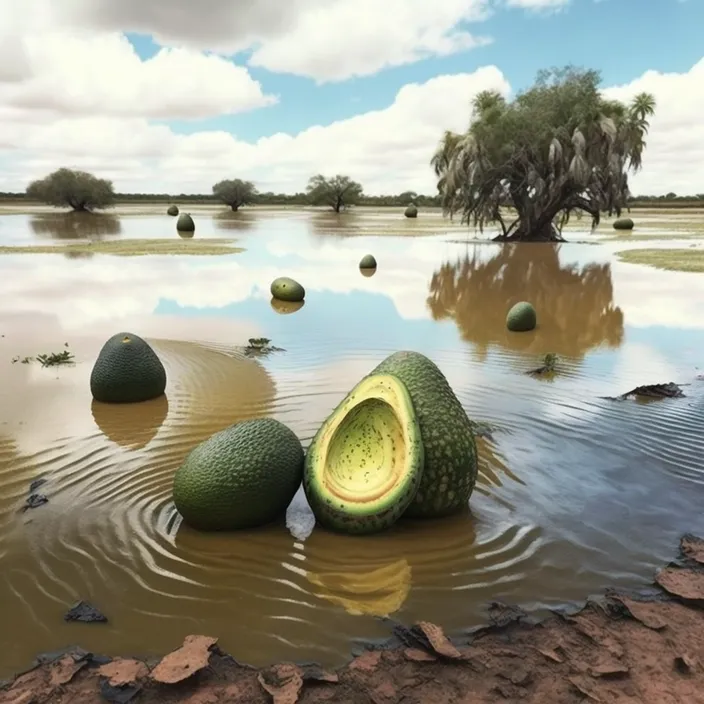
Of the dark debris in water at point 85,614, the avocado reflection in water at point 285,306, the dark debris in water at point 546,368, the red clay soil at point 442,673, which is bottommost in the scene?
the red clay soil at point 442,673

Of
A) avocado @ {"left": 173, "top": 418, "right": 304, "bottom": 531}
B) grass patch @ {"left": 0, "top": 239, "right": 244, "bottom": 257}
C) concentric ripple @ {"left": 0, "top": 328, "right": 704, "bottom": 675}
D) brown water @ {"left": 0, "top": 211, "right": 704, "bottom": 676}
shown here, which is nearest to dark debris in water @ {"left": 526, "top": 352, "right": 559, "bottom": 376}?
brown water @ {"left": 0, "top": 211, "right": 704, "bottom": 676}

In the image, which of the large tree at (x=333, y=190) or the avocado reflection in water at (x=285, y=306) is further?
the large tree at (x=333, y=190)

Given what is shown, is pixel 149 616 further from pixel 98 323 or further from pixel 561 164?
pixel 561 164

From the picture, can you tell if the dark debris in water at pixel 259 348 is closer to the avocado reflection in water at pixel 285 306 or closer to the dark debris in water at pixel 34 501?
the avocado reflection in water at pixel 285 306

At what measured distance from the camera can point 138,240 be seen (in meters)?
34.2

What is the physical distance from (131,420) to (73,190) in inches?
2850

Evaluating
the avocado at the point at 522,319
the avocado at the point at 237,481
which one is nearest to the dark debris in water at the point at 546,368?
the avocado at the point at 522,319

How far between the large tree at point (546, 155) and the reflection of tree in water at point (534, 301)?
10087mm

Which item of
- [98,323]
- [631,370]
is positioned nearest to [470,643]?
[631,370]

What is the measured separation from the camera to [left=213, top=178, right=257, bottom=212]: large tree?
8050 centimetres

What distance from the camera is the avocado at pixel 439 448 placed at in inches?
170

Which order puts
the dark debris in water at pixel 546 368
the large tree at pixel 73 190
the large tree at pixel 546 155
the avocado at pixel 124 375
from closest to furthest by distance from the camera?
the avocado at pixel 124 375, the dark debris in water at pixel 546 368, the large tree at pixel 546 155, the large tree at pixel 73 190

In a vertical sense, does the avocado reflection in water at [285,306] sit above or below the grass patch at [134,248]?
below

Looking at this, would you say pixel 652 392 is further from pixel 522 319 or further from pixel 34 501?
pixel 34 501
